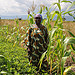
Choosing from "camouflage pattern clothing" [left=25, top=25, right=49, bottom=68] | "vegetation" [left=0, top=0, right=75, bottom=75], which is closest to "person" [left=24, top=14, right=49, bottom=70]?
"camouflage pattern clothing" [left=25, top=25, right=49, bottom=68]

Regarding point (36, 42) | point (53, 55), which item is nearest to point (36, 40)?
point (36, 42)

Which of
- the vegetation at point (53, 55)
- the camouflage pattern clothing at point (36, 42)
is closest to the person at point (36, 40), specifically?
the camouflage pattern clothing at point (36, 42)

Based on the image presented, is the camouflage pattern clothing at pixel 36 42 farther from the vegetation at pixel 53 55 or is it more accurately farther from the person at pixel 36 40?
the vegetation at pixel 53 55

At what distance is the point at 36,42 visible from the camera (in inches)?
93.0

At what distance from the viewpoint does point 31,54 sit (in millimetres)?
2502

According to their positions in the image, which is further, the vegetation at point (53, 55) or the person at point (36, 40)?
the person at point (36, 40)

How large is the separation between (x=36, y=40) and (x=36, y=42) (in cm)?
4

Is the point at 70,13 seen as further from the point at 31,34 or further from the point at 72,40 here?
the point at 31,34

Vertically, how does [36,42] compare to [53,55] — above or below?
above

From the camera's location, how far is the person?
233cm

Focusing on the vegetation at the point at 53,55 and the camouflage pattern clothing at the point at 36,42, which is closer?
the vegetation at the point at 53,55

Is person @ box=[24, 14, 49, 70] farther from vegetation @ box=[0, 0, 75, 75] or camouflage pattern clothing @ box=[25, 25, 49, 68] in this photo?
vegetation @ box=[0, 0, 75, 75]

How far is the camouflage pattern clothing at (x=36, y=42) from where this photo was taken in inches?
92.1

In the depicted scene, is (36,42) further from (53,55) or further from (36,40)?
(53,55)
